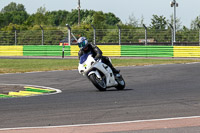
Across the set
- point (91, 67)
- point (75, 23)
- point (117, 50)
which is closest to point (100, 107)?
point (91, 67)

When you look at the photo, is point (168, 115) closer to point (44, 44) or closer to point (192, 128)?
point (192, 128)

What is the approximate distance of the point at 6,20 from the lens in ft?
458

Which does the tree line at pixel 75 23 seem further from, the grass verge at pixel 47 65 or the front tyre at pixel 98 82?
the front tyre at pixel 98 82

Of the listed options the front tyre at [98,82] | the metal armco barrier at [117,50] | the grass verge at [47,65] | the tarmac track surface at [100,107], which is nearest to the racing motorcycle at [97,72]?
the front tyre at [98,82]

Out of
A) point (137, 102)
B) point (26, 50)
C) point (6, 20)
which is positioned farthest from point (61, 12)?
point (137, 102)

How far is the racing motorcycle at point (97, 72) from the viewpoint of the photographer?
12.6 m

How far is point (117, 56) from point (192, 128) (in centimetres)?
2872

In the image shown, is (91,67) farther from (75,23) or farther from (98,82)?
(75,23)

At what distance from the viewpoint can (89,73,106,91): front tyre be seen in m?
12.6

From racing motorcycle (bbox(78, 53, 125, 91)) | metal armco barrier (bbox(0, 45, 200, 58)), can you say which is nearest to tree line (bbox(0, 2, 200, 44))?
metal armco barrier (bbox(0, 45, 200, 58))

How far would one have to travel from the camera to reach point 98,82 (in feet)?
42.0

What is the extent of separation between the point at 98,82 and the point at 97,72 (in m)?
0.30

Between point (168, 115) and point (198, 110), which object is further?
point (198, 110)

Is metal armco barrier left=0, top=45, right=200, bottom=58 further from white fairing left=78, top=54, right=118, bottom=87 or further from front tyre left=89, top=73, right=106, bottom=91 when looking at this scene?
white fairing left=78, top=54, right=118, bottom=87
